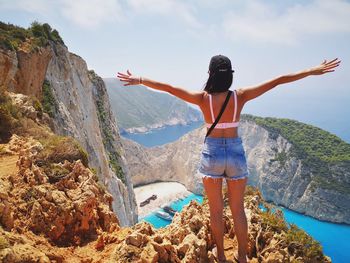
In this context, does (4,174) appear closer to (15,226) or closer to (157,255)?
(15,226)

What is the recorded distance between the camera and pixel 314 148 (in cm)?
7756

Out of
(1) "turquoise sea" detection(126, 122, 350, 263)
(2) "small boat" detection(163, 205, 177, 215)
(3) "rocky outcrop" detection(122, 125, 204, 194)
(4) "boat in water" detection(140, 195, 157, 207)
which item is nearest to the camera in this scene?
(1) "turquoise sea" detection(126, 122, 350, 263)

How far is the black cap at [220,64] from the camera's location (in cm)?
434

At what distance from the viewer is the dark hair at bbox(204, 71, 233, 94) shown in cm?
434

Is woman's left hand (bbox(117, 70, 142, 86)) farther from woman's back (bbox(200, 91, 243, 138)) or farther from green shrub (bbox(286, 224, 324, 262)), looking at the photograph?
green shrub (bbox(286, 224, 324, 262))

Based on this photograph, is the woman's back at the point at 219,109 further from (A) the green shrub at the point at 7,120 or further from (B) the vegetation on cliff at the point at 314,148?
(B) the vegetation on cliff at the point at 314,148

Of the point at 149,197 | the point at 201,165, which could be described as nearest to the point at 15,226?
the point at 201,165

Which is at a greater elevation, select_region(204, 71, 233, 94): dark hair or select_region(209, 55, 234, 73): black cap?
select_region(209, 55, 234, 73): black cap

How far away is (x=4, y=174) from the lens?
6.55 m

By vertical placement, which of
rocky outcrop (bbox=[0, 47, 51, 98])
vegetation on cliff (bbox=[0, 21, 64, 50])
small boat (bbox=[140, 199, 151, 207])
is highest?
vegetation on cliff (bbox=[0, 21, 64, 50])

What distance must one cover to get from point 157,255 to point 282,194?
246 feet

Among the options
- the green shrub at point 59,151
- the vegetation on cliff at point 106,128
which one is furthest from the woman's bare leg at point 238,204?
the vegetation on cliff at point 106,128

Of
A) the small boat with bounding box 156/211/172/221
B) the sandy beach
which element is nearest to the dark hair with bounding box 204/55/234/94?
the small boat with bounding box 156/211/172/221

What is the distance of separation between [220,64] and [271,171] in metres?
77.2
